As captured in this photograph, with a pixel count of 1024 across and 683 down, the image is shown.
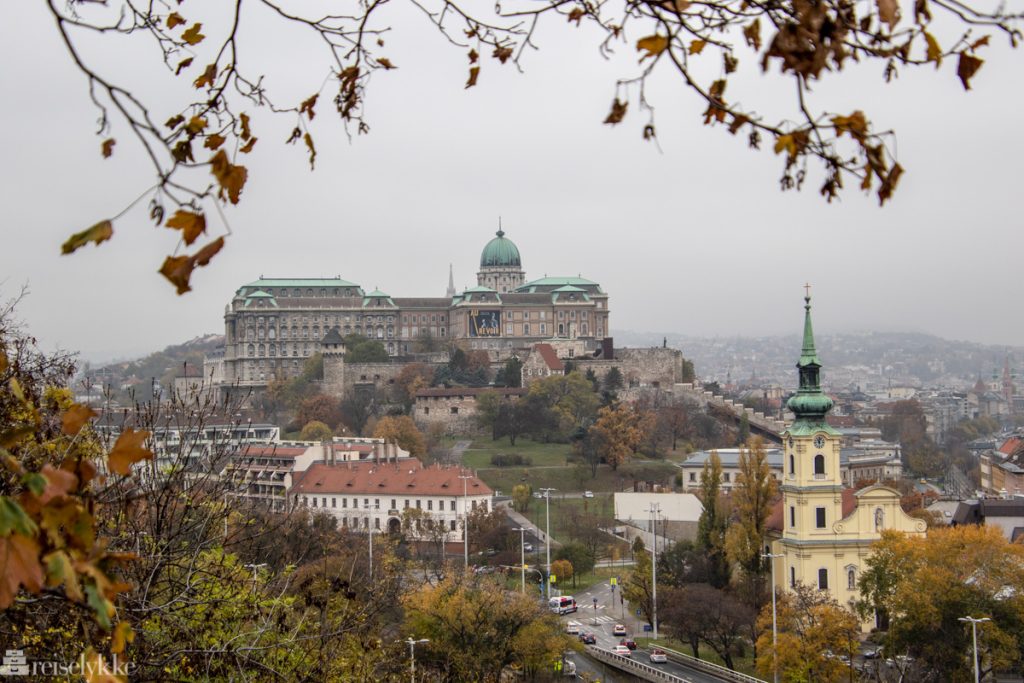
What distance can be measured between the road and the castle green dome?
83.4m

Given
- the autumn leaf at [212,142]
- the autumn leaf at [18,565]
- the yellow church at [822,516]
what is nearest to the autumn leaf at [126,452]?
the autumn leaf at [18,565]

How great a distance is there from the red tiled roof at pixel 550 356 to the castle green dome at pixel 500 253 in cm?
3141

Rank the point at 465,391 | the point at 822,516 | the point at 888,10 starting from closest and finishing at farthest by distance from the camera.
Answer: the point at 888,10, the point at 822,516, the point at 465,391

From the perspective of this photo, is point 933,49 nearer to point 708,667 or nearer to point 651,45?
point 651,45

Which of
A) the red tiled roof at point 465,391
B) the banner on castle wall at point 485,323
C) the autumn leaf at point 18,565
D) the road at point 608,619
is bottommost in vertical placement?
the road at point 608,619

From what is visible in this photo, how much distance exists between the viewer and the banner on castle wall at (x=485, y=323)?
116 meters

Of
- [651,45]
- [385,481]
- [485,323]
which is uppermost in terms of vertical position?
[485,323]

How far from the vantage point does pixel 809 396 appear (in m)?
48.4

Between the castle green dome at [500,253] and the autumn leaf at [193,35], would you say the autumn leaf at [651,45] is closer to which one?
the autumn leaf at [193,35]

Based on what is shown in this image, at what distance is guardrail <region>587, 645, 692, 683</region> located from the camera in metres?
35.1

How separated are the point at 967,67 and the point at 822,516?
43.8 metres

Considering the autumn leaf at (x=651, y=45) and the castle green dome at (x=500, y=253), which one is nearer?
the autumn leaf at (x=651, y=45)

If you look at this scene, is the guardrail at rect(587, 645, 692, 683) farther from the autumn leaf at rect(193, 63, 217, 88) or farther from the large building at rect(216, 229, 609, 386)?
the large building at rect(216, 229, 609, 386)

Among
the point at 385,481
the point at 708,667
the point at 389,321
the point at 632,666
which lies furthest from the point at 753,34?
the point at 389,321
